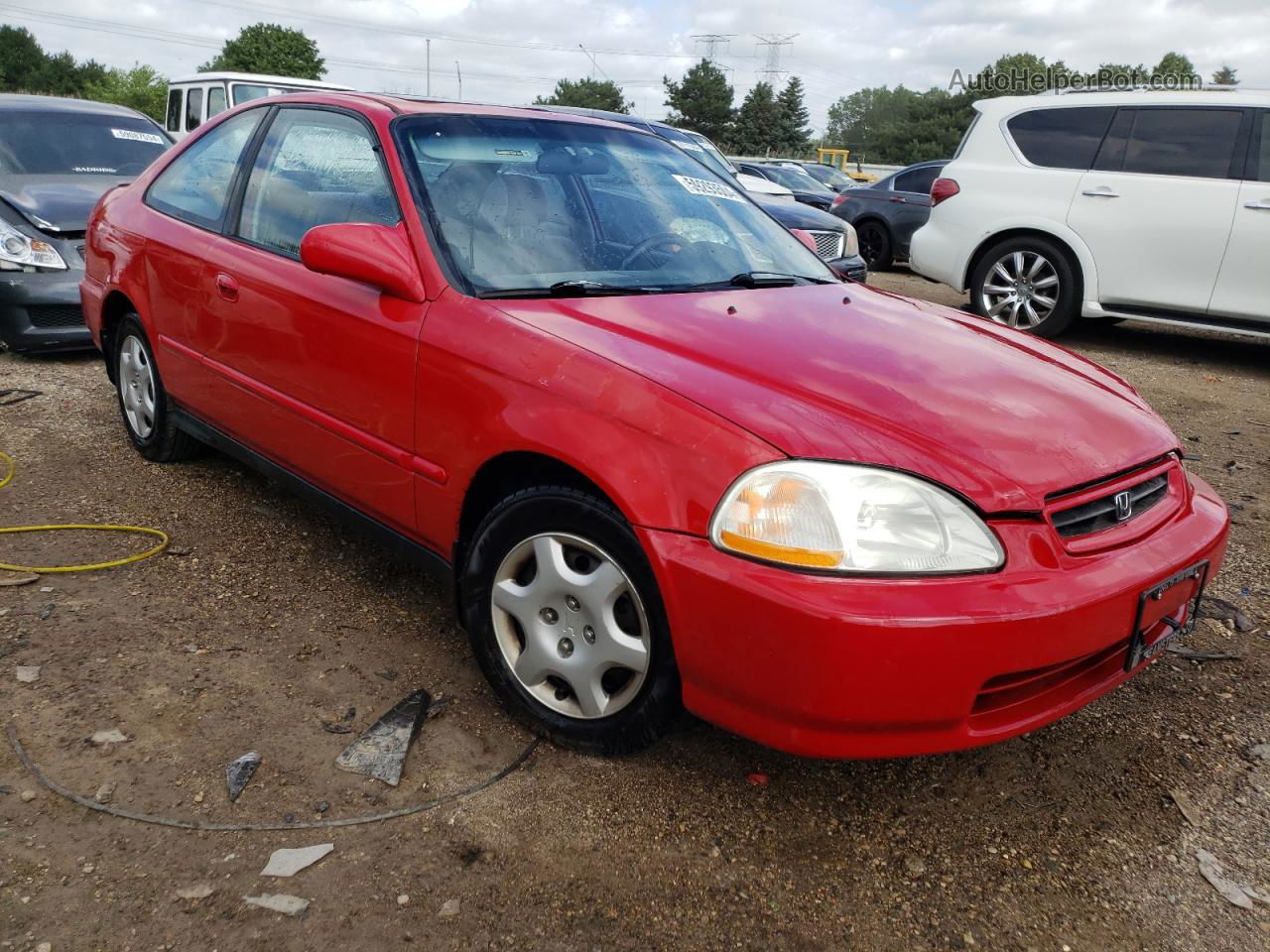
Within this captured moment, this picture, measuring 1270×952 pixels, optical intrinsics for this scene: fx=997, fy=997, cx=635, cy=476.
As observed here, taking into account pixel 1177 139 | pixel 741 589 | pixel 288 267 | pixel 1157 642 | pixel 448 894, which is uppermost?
pixel 1177 139

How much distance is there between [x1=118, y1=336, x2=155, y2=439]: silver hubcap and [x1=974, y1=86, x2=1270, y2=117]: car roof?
650cm

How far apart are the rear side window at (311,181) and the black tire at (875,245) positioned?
10.3 meters

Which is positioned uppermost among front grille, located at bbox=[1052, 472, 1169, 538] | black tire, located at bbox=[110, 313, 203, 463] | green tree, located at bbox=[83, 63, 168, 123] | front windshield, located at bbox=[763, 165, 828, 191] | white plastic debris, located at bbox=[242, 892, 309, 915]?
green tree, located at bbox=[83, 63, 168, 123]

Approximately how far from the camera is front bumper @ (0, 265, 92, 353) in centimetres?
574

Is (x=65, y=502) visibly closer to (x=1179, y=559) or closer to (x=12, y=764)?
(x=12, y=764)

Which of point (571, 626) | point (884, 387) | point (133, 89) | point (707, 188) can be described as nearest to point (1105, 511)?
point (884, 387)

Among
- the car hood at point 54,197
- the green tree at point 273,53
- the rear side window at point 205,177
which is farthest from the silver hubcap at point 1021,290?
the green tree at point 273,53

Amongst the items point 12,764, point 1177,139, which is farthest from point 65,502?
point 1177,139

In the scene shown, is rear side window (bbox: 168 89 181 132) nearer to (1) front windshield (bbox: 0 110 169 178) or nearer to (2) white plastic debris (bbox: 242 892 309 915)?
(1) front windshield (bbox: 0 110 169 178)

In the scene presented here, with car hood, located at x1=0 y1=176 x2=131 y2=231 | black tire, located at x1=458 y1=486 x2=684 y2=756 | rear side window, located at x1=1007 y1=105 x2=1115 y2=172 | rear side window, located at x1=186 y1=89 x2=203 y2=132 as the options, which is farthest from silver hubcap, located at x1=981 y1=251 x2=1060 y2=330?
rear side window, located at x1=186 y1=89 x2=203 y2=132

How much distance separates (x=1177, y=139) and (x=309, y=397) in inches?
255

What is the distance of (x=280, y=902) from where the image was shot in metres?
1.88

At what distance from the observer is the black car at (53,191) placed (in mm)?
Result: 5777

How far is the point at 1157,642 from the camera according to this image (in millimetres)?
2234
